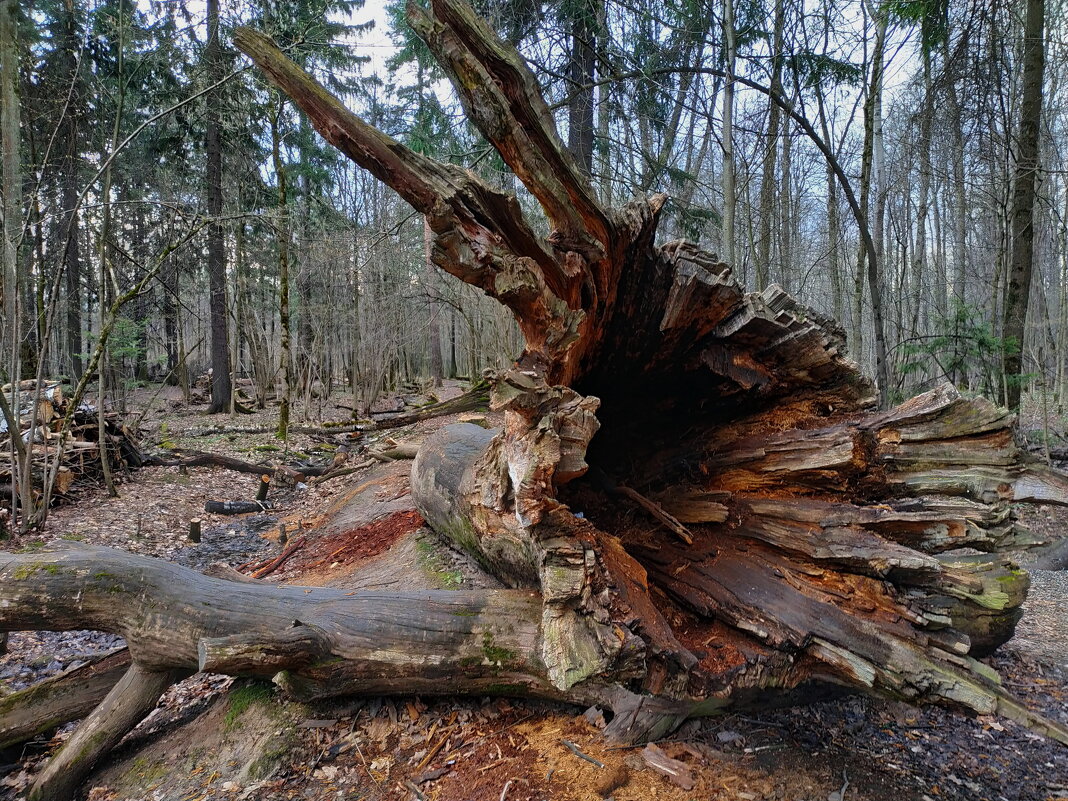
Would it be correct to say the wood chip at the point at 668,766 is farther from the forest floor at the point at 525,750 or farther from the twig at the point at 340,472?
the twig at the point at 340,472

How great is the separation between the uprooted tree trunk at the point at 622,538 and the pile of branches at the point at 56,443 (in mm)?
3804

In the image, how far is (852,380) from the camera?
3.18 m

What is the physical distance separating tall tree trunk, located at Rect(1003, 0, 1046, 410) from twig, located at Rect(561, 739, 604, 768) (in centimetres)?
756

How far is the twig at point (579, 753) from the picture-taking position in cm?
227

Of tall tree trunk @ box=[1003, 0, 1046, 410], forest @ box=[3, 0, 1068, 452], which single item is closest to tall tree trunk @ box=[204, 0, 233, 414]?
forest @ box=[3, 0, 1068, 452]

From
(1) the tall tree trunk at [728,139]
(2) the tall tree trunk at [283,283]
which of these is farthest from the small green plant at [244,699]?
(2) the tall tree trunk at [283,283]

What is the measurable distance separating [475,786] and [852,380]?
9.29 feet

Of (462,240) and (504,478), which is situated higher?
(462,240)

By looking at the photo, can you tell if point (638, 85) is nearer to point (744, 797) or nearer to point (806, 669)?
point (806, 669)

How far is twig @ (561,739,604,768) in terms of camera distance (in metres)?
2.27

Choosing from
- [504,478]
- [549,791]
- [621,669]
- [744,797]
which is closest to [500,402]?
[504,478]

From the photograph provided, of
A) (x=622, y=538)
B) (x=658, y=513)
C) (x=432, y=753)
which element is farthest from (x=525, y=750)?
(x=658, y=513)

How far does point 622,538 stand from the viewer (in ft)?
10.4

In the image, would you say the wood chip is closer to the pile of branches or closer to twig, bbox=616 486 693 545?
twig, bbox=616 486 693 545
